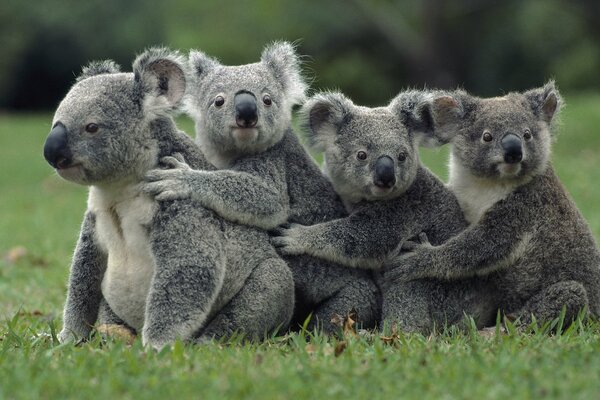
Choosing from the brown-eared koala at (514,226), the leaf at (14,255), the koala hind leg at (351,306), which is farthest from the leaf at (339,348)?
the leaf at (14,255)

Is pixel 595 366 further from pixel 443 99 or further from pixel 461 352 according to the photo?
pixel 443 99

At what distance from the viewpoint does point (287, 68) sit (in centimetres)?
714

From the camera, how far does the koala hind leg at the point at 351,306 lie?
21.1ft

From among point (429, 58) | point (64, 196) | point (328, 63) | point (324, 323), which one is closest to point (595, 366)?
point (324, 323)

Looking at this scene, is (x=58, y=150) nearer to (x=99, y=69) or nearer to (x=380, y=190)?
(x=99, y=69)

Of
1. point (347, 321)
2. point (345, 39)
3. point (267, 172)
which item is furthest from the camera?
point (345, 39)

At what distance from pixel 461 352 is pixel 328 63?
36.1 metres

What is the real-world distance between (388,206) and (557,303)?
135 centimetres

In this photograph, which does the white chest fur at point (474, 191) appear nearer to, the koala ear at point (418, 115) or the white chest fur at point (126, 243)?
the koala ear at point (418, 115)

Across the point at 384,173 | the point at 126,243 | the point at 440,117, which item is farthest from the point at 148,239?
the point at 440,117

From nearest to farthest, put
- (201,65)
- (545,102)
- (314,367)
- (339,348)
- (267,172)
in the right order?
(314,367) → (339,348) → (267,172) → (545,102) → (201,65)

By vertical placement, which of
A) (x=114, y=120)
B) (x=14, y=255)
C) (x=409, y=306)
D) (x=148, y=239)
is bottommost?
(x=14, y=255)

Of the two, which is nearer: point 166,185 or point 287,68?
point 166,185

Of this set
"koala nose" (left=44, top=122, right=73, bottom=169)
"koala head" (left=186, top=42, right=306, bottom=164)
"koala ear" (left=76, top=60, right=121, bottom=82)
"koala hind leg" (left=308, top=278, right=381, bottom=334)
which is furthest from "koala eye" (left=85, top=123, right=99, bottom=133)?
"koala hind leg" (left=308, top=278, right=381, bottom=334)
